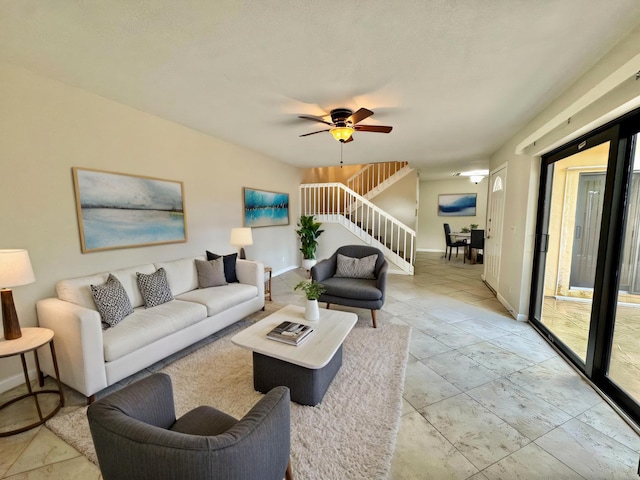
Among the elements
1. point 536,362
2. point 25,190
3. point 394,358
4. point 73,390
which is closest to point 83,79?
point 25,190

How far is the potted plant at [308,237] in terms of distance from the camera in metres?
6.19

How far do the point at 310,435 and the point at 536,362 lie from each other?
2237 millimetres

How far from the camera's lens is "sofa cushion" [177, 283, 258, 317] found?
2.89 metres

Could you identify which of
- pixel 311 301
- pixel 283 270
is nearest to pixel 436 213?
pixel 283 270

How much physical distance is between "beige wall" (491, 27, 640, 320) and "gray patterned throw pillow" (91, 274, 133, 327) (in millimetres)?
3987

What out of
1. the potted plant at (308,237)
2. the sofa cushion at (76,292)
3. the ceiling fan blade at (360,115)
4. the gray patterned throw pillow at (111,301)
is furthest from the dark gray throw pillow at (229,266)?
the potted plant at (308,237)

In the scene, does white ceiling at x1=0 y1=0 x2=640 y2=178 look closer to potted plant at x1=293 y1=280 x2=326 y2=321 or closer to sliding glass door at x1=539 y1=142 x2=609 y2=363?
sliding glass door at x1=539 y1=142 x2=609 y2=363

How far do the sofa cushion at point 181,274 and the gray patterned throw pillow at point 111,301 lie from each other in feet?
2.01

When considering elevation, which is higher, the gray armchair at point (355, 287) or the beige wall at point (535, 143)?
the beige wall at point (535, 143)

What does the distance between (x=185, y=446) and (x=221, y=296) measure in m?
2.38

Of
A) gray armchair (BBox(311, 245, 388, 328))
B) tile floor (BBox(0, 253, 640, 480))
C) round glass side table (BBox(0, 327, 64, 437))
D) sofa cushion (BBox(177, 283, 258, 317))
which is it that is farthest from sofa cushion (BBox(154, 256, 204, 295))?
gray armchair (BBox(311, 245, 388, 328))

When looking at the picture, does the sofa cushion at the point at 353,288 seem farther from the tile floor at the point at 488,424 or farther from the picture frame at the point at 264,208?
the picture frame at the point at 264,208

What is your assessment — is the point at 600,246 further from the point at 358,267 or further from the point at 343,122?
the point at 343,122

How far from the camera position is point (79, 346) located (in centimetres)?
190
